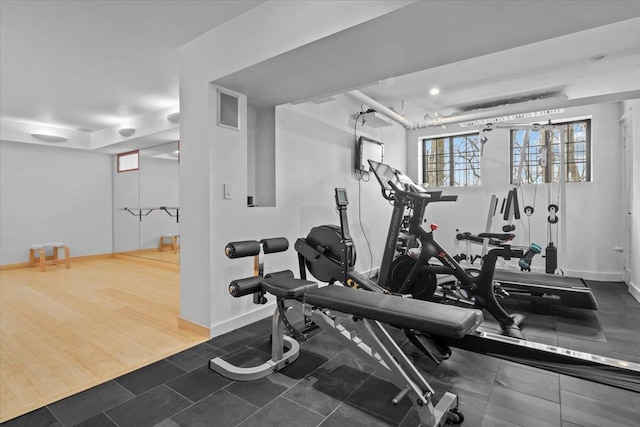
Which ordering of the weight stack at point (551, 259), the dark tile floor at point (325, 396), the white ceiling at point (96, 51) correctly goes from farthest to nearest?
the weight stack at point (551, 259) < the white ceiling at point (96, 51) < the dark tile floor at point (325, 396)

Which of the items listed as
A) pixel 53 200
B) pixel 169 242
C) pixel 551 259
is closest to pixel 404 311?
pixel 551 259

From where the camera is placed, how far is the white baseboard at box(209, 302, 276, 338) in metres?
2.68

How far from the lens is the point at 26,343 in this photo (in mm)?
2549

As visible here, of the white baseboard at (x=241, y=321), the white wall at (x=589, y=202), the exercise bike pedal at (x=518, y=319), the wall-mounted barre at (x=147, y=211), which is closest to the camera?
the white baseboard at (x=241, y=321)

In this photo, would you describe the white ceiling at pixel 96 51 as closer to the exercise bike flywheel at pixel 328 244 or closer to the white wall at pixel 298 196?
the white wall at pixel 298 196

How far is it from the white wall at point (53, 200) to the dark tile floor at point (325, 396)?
5558mm

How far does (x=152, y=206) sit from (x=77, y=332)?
3.55m

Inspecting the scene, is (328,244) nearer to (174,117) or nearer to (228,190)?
(228,190)

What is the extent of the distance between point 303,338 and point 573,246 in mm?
4527

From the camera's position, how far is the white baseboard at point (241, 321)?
268 centimetres

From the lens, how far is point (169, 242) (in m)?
5.78

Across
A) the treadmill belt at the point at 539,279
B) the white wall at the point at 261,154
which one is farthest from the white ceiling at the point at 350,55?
the treadmill belt at the point at 539,279

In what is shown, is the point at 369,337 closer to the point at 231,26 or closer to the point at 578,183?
the point at 231,26


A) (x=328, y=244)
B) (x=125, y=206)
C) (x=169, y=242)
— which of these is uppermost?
(x=125, y=206)
